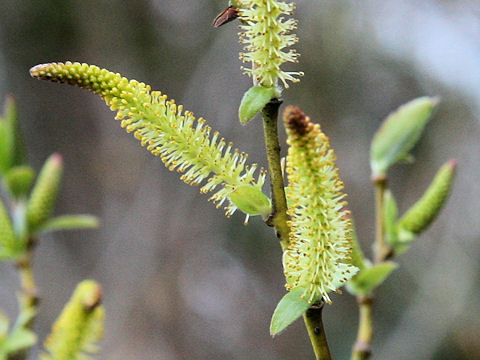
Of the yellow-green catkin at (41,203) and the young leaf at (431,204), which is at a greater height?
the young leaf at (431,204)

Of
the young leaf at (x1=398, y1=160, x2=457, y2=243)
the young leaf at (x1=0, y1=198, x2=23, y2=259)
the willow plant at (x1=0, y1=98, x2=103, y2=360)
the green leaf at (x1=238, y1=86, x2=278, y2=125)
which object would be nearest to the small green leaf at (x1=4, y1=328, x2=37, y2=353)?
the willow plant at (x1=0, y1=98, x2=103, y2=360)

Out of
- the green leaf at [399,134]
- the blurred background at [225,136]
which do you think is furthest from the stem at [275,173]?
the blurred background at [225,136]

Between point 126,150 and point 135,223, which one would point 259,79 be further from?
point 126,150

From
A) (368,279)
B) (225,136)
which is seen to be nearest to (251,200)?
(368,279)

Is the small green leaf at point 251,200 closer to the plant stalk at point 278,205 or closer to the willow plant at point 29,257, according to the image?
the plant stalk at point 278,205

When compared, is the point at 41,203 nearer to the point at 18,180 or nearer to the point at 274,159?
the point at 18,180

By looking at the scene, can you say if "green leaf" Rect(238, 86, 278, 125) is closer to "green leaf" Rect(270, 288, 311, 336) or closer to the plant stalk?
the plant stalk
